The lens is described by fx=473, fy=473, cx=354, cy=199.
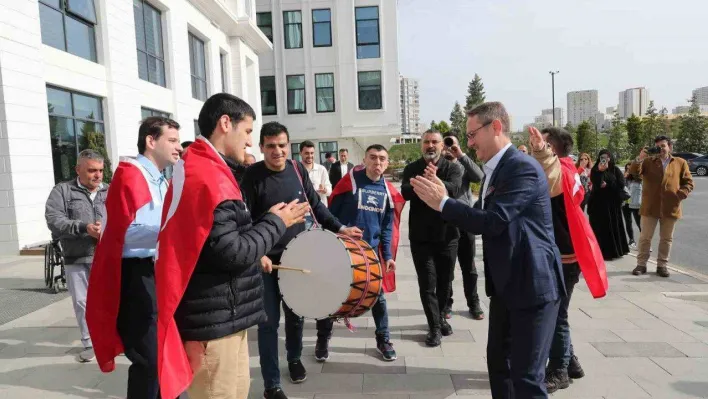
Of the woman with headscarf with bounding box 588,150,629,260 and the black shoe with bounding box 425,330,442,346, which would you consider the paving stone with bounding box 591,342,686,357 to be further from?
the woman with headscarf with bounding box 588,150,629,260

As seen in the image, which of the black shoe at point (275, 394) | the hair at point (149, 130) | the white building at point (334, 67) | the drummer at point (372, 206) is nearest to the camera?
the hair at point (149, 130)

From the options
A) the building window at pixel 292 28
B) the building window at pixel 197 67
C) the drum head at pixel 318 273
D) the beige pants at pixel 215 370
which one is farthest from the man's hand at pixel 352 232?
the building window at pixel 292 28

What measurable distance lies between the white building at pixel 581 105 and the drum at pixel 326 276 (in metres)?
136

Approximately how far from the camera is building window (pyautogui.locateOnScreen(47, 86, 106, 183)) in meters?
10.6

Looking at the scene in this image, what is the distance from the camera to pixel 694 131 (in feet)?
135

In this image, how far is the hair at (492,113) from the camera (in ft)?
9.39

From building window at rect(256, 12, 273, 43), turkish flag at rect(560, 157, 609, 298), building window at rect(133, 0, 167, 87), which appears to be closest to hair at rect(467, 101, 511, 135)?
turkish flag at rect(560, 157, 609, 298)

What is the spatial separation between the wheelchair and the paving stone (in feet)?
22.7

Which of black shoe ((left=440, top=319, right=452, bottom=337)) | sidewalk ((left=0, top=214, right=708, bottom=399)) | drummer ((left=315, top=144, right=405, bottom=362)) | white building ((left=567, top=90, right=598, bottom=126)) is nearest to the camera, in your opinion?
sidewalk ((left=0, top=214, right=708, bottom=399))

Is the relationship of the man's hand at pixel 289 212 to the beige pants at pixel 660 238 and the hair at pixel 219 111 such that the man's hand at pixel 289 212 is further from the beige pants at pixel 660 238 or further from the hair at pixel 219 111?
the beige pants at pixel 660 238

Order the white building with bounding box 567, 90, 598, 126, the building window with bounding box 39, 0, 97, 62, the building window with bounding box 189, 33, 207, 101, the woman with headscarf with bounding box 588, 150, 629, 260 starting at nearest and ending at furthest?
the woman with headscarf with bounding box 588, 150, 629, 260, the building window with bounding box 39, 0, 97, 62, the building window with bounding box 189, 33, 207, 101, the white building with bounding box 567, 90, 598, 126

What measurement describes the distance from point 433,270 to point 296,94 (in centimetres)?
2516

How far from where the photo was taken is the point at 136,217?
2.83 metres

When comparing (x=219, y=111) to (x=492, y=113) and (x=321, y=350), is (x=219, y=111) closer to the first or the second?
(x=492, y=113)
